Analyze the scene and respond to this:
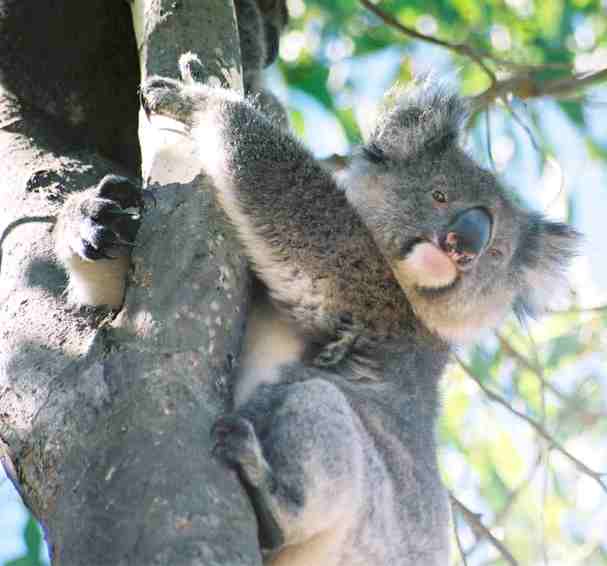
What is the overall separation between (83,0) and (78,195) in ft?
3.50

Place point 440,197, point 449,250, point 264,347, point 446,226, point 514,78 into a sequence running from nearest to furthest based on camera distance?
point 264,347, point 449,250, point 446,226, point 440,197, point 514,78

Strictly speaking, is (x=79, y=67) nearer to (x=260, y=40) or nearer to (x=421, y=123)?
(x=260, y=40)

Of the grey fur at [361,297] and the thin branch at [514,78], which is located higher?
the thin branch at [514,78]

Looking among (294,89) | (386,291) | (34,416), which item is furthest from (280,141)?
(294,89)

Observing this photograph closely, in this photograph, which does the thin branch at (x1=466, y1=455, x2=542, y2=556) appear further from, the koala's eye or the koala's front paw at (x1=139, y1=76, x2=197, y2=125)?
the koala's front paw at (x1=139, y1=76, x2=197, y2=125)

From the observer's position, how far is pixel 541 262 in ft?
13.1

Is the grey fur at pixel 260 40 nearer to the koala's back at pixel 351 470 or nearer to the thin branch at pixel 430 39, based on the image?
the thin branch at pixel 430 39

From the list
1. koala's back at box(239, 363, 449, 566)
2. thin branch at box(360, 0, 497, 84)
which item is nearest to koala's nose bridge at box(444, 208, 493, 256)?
koala's back at box(239, 363, 449, 566)

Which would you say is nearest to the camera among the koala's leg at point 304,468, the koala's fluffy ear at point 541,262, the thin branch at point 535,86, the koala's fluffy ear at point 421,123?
the koala's leg at point 304,468

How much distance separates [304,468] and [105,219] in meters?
0.83

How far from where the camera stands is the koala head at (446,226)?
3449mm

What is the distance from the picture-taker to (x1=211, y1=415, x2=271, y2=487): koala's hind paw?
190 centimetres

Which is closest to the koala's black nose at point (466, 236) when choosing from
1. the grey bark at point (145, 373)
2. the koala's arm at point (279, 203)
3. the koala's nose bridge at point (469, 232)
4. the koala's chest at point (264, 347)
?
the koala's nose bridge at point (469, 232)

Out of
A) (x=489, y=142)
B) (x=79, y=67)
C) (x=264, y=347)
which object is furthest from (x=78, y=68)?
(x=489, y=142)
